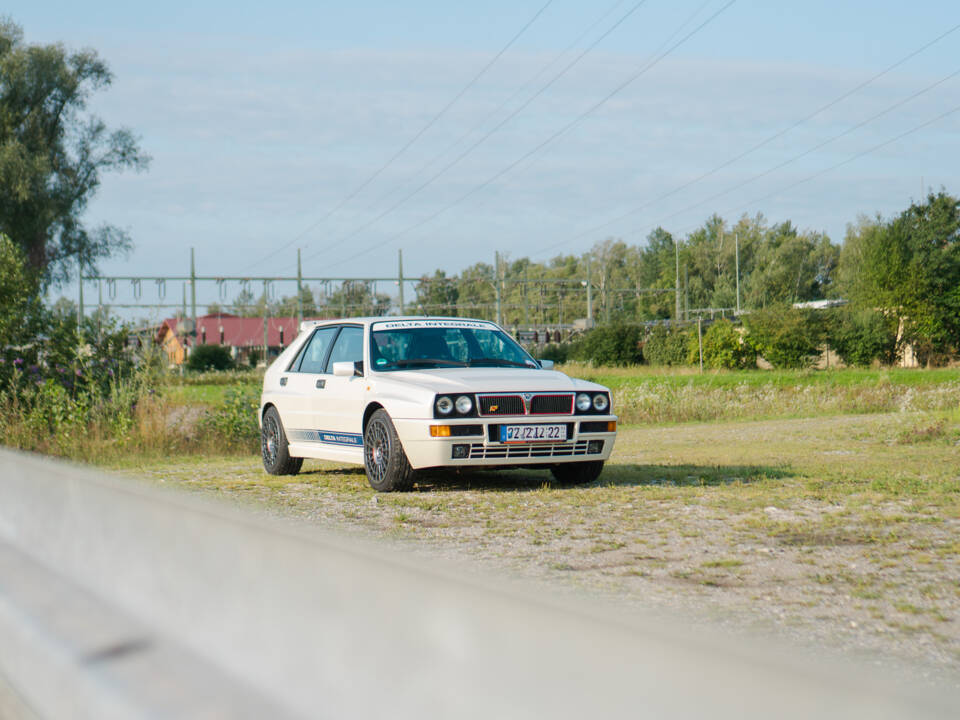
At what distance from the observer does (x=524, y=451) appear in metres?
9.65

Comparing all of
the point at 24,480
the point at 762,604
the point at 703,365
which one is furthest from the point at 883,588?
the point at 703,365

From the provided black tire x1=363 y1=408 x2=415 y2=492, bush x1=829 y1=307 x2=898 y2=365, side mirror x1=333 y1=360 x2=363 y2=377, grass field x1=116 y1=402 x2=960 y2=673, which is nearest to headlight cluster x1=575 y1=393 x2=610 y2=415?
grass field x1=116 y1=402 x2=960 y2=673

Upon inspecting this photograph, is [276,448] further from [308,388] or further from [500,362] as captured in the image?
[500,362]

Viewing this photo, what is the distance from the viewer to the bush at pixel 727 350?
5594 cm

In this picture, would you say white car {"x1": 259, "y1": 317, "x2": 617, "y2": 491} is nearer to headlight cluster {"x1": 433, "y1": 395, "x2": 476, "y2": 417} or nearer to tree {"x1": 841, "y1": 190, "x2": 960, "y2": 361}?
headlight cluster {"x1": 433, "y1": 395, "x2": 476, "y2": 417}

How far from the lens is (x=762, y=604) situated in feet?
17.5

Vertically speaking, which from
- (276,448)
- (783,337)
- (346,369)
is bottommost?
(276,448)

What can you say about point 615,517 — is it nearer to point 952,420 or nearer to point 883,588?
point 883,588

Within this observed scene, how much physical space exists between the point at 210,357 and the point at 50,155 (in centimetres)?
2587

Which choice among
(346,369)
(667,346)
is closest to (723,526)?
(346,369)

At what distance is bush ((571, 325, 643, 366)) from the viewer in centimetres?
6372

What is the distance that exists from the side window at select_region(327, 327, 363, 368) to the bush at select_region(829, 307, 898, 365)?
4955 cm

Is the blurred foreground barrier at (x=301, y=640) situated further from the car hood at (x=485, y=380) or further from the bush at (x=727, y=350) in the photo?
the bush at (x=727, y=350)

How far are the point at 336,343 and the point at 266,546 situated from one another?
8544 mm
